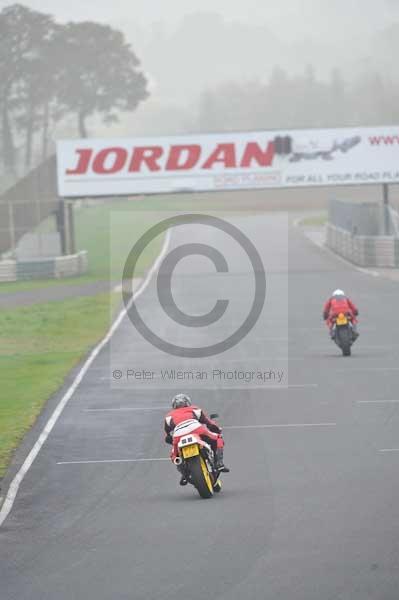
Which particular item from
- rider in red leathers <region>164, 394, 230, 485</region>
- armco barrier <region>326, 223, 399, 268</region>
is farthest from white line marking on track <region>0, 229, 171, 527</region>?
armco barrier <region>326, 223, 399, 268</region>

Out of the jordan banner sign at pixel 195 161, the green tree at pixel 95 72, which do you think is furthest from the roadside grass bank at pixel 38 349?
the green tree at pixel 95 72

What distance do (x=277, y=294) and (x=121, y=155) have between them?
44.4 ft

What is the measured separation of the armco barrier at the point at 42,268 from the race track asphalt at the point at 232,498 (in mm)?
25988

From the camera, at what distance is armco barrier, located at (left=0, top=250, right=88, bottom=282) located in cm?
5316

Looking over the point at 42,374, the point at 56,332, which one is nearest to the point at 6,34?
the point at 56,332

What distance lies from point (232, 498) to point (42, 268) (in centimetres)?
4168

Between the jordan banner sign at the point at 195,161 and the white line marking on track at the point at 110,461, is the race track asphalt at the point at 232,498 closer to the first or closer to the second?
the white line marking on track at the point at 110,461

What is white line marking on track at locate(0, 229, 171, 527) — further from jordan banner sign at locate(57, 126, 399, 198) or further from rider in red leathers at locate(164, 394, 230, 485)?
jordan banner sign at locate(57, 126, 399, 198)

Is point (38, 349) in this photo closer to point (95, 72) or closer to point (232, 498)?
point (232, 498)

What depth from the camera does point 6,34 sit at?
117875 millimetres

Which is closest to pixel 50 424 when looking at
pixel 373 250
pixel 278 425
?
pixel 278 425

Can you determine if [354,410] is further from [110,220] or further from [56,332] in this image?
[110,220]

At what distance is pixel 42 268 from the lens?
54.3 meters

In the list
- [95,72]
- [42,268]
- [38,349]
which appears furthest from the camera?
[95,72]
